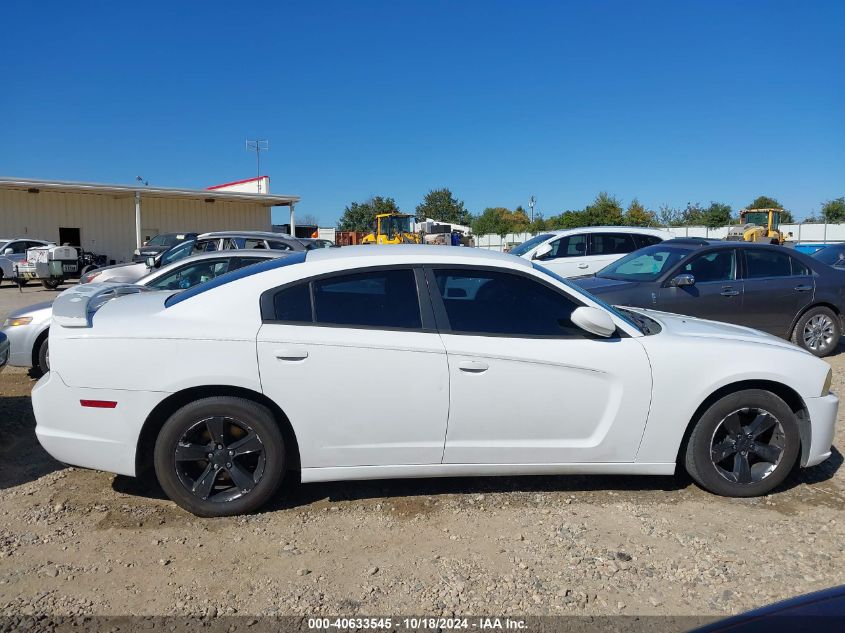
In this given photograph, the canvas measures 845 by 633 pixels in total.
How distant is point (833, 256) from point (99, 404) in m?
17.0

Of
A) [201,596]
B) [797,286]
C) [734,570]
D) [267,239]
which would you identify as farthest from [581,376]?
[267,239]

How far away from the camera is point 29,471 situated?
14.4 ft

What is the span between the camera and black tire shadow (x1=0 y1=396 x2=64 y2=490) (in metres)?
4.32

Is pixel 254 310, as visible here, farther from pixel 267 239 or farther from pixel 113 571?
pixel 267 239

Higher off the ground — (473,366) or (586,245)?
(586,245)

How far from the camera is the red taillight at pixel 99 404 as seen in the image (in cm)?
353

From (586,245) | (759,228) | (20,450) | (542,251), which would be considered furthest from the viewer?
(759,228)

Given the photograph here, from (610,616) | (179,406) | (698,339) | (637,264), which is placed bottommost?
(610,616)

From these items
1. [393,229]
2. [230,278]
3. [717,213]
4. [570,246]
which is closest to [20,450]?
[230,278]

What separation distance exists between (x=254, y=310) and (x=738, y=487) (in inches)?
123

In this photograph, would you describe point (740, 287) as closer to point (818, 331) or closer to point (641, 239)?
point (818, 331)

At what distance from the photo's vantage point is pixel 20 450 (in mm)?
4781

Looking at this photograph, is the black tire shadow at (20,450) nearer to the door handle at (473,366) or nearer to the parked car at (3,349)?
the parked car at (3,349)

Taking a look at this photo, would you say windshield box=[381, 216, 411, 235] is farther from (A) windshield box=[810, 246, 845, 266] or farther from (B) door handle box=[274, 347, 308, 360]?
(B) door handle box=[274, 347, 308, 360]
